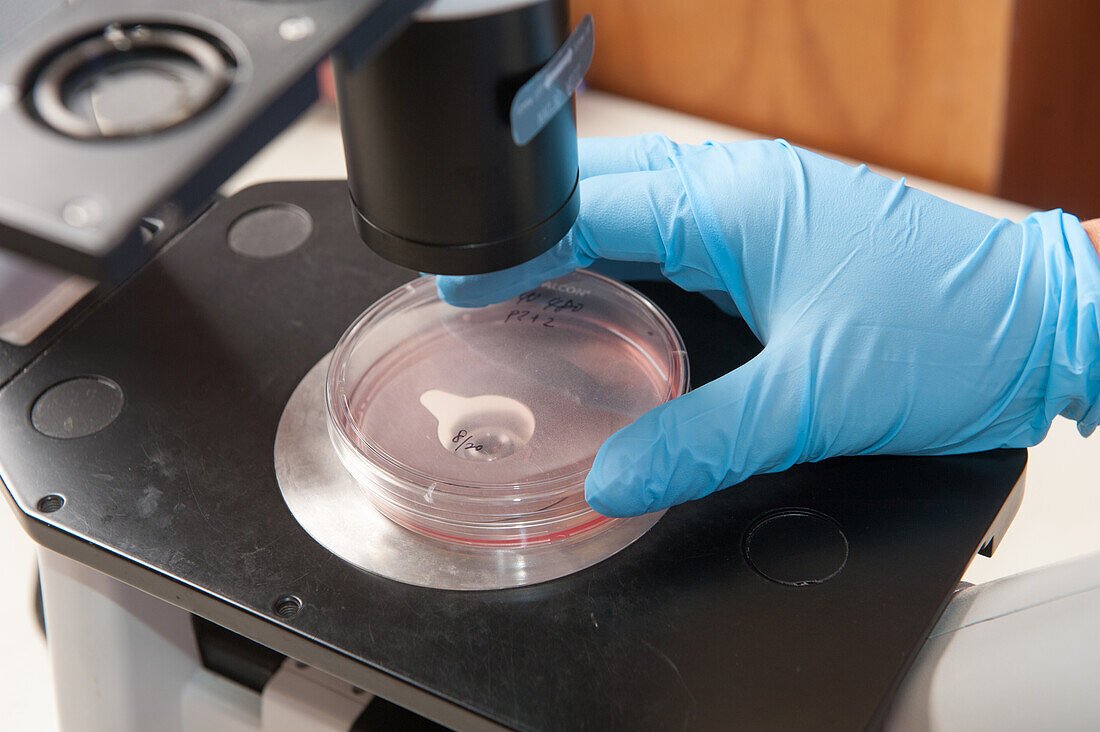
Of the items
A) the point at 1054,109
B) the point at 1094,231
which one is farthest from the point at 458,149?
the point at 1054,109

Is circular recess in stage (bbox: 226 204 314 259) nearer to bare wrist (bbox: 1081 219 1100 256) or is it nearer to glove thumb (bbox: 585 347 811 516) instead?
glove thumb (bbox: 585 347 811 516)

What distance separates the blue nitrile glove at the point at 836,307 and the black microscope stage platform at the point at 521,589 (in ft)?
0.15

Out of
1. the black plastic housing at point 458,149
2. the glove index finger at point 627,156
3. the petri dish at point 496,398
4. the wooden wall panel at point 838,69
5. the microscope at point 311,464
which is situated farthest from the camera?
the wooden wall panel at point 838,69

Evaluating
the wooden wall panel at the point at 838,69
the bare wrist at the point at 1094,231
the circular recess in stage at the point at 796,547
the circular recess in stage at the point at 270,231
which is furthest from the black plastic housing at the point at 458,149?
the wooden wall panel at the point at 838,69

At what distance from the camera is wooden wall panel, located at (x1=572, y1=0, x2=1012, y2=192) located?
1540 mm

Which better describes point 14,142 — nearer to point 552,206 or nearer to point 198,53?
point 198,53

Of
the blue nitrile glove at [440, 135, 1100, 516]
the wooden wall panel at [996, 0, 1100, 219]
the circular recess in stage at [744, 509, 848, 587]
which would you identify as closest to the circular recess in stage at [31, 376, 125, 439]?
the blue nitrile glove at [440, 135, 1100, 516]

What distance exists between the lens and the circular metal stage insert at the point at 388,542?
2.93 feet

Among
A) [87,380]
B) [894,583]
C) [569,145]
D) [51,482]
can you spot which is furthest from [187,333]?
[894,583]

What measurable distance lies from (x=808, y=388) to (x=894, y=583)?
169 mm

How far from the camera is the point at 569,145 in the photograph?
2.42ft

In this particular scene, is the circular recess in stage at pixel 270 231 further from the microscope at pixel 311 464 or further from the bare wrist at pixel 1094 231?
the bare wrist at pixel 1094 231

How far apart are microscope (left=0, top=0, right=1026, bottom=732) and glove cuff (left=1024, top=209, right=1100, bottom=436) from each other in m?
0.11

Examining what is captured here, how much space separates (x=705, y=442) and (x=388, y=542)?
269 millimetres
